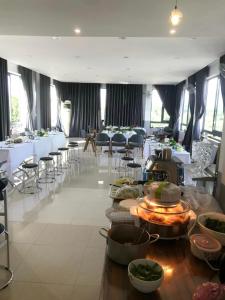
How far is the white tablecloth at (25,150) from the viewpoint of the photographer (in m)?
4.16

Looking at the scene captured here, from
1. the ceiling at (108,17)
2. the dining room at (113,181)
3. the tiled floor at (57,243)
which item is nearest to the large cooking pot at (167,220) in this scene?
the dining room at (113,181)

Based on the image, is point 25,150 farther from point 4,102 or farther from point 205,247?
point 205,247

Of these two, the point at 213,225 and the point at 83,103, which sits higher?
the point at 83,103

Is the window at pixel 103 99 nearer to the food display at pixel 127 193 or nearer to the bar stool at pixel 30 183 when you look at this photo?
the bar stool at pixel 30 183

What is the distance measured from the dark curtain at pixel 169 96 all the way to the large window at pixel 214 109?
166 inches

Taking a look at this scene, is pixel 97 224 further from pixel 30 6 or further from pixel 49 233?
pixel 30 6

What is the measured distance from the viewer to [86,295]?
1.92 m

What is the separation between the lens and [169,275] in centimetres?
100

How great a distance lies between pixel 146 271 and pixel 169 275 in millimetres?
115

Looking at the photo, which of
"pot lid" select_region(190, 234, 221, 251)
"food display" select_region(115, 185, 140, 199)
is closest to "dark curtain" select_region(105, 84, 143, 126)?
"food display" select_region(115, 185, 140, 199)

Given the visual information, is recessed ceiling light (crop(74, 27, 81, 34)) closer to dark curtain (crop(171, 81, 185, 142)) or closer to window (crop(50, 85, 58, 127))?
dark curtain (crop(171, 81, 185, 142))

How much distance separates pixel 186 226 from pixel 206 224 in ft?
0.48

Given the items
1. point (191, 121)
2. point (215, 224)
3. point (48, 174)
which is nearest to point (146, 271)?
point (215, 224)

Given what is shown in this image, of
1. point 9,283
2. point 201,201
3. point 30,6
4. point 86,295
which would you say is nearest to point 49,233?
point 9,283
